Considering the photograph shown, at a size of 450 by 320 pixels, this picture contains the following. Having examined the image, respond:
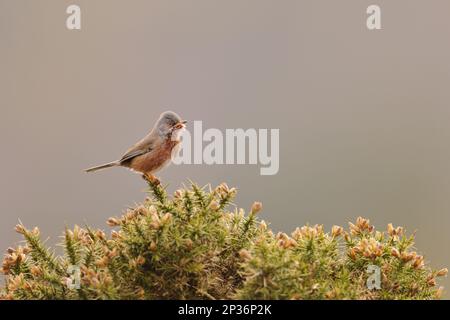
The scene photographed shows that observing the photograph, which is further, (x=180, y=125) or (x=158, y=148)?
(x=158, y=148)

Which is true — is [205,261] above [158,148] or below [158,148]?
below

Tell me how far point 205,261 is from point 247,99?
35.1 metres

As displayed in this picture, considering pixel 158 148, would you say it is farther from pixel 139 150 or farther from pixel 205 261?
pixel 205 261

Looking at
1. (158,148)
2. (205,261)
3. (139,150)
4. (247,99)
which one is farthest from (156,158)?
(247,99)

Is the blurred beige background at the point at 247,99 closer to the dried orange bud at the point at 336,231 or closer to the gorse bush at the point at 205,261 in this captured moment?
the dried orange bud at the point at 336,231

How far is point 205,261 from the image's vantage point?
2.94 meters

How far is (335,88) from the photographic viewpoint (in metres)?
43.7

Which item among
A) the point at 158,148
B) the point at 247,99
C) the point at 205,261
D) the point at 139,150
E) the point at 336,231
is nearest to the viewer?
the point at 205,261

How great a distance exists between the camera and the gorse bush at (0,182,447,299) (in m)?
2.72

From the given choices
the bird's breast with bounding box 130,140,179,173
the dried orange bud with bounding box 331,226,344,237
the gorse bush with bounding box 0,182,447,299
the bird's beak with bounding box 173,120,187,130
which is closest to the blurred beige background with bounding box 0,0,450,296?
the bird's breast with bounding box 130,140,179,173

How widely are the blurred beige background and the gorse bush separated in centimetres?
1532
